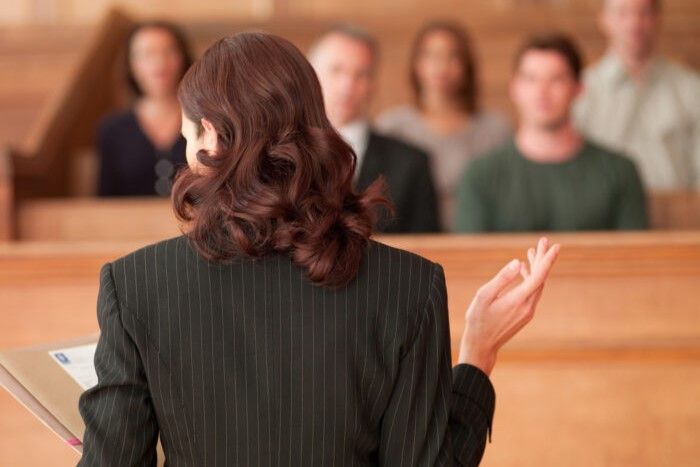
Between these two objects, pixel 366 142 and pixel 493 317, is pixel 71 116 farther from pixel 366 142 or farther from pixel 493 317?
pixel 493 317

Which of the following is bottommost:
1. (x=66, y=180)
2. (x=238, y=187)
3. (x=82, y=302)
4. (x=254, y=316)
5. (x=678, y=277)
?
(x=66, y=180)

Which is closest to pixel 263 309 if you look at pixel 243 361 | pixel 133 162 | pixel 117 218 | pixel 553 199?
pixel 243 361

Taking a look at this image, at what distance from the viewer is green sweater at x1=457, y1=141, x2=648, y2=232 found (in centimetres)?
374

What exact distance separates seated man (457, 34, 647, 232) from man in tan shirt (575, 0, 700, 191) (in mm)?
1084

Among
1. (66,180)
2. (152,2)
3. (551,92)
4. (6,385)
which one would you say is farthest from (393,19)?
(6,385)

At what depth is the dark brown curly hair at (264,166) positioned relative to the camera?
1.46m

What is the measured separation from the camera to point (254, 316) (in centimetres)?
151

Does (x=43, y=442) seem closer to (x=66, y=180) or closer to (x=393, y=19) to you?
(x=66, y=180)

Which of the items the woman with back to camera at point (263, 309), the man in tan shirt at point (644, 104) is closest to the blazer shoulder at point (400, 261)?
the woman with back to camera at point (263, 309)

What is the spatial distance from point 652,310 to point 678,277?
4.1 inches

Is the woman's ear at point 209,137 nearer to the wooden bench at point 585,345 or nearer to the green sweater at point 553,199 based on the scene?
the wooden bench at point 585,345

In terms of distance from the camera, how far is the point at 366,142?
13.8 feet

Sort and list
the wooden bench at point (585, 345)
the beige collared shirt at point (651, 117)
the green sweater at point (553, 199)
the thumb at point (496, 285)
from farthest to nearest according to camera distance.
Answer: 1. the beige collared shirt at point (651, 117)
2. the green sweater at point (553, 199)
3. the wooden bench at point (585, 345)
4. the thumb at point (496, 285)

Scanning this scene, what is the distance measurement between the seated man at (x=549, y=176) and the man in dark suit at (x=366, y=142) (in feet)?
0.92
